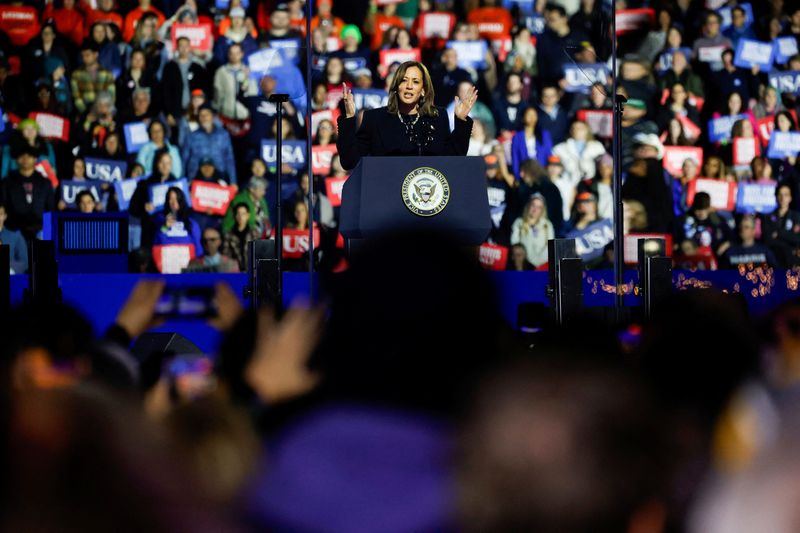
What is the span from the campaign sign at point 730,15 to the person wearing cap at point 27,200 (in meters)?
5.31

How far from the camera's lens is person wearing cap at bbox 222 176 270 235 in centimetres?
750

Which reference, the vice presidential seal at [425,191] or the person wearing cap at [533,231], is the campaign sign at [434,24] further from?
the vice presidential seal at [425,191]

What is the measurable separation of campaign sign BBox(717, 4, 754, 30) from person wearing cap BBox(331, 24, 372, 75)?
2872 millimetres

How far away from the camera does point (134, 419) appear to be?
92 centimetres

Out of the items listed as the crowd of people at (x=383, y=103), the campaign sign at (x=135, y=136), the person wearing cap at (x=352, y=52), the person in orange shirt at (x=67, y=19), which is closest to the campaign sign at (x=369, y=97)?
the crowd of people at (x=383, y=103)

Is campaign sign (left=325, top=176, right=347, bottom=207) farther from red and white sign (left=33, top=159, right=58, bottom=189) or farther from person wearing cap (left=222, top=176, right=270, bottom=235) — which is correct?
red and white sign (left=33, top=159, right=58, bottom=189)

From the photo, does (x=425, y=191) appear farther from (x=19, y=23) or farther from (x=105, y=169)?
(x=19, y=23)

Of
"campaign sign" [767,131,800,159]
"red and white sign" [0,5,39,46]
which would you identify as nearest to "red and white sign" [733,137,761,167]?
"campaign sign" [767,131,800,159]

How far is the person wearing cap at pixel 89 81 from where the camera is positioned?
7.71 meters

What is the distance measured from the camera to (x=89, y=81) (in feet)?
25.4

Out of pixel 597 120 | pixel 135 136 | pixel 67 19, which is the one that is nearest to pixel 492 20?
pixel 597 120

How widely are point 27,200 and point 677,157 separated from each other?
474 cm

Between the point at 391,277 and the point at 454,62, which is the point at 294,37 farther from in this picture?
the point at 391,277

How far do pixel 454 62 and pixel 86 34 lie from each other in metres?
2.71
